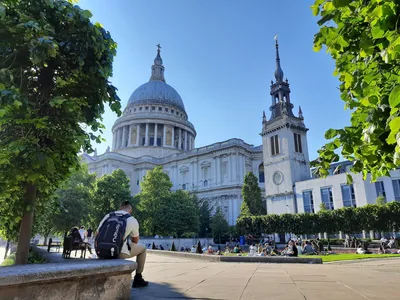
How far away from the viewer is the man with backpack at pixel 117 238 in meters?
5.35

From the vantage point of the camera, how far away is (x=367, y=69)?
447 centimetres

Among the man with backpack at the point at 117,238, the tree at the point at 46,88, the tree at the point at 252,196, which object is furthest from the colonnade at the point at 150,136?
the man with backpack at the point at 117,238

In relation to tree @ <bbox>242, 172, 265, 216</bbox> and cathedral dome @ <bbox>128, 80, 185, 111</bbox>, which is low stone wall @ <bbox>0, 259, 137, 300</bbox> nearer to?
tree @ <bbox>242, 172, 265, 216</bbox>

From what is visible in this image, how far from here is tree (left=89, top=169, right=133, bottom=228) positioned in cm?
4147

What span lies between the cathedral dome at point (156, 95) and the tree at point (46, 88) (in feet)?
289

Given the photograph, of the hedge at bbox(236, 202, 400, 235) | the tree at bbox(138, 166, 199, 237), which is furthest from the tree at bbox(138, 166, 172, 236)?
the hedge at bbox(236, 202, 400, 235)

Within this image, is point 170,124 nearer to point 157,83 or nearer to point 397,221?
point 157,83

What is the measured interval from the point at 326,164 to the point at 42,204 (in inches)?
396

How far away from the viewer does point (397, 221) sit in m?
31.1

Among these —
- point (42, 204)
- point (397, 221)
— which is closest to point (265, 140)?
point (397, 221)

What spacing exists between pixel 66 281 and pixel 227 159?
66255 mm

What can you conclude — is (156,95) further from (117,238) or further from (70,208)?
(117,238)

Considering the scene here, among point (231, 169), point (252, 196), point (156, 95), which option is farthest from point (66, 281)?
point (156, 95)

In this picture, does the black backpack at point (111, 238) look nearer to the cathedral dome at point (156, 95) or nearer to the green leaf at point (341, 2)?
the green leaf at point (341, 2)
